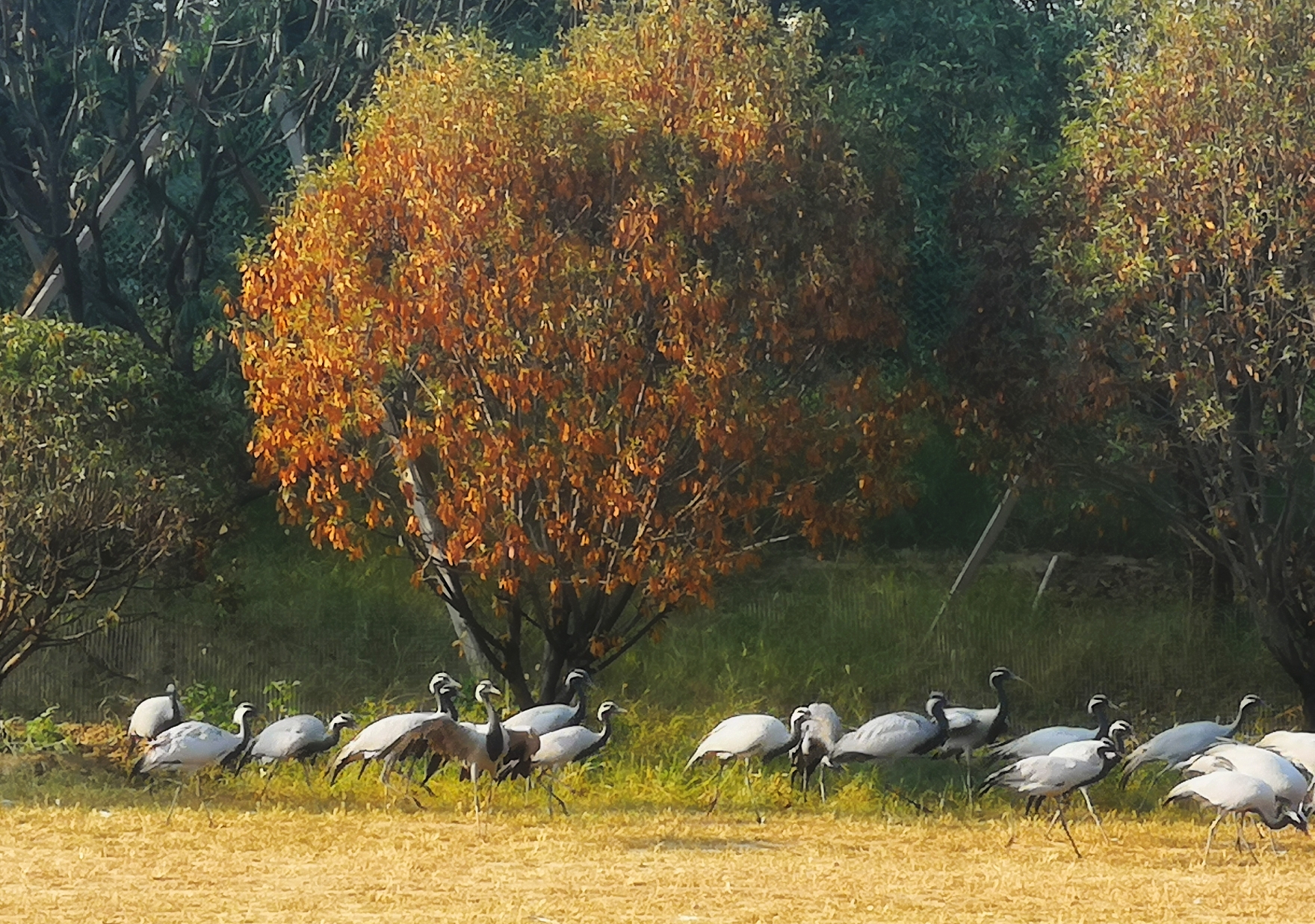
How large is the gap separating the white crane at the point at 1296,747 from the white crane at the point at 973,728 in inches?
85.2

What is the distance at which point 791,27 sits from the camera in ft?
50.5

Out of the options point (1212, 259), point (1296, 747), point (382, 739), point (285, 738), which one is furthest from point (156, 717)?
point (1212, 259)

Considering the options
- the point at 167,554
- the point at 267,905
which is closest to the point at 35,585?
the point at 167,554

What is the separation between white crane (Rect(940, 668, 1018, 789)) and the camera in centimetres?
1464

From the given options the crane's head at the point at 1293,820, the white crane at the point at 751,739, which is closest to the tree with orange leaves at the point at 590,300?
the white crane at the point at 751,739

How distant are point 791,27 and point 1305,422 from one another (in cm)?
508

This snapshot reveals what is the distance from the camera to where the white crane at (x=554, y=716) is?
13805 mm

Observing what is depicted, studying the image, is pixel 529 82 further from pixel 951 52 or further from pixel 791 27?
pixel 951 52

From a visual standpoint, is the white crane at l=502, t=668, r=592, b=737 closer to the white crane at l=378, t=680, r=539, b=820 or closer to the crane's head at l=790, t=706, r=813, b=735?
the white crane at l=378, t=680, r=539, b=820

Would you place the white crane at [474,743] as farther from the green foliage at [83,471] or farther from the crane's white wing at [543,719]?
the green foliage at [83,471]

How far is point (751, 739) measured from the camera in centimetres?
1355

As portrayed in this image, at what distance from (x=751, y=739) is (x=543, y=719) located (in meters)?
1.55

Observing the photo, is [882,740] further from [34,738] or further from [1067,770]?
[34,738]

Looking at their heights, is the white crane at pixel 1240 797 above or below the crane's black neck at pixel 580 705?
below
